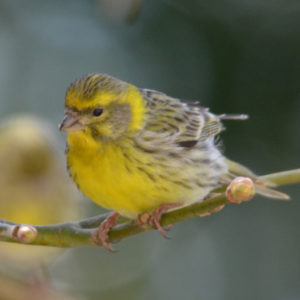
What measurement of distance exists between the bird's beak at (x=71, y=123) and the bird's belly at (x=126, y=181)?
0.12m

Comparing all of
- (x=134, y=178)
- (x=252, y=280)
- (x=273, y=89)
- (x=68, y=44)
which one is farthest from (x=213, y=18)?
(x=134, y=178)

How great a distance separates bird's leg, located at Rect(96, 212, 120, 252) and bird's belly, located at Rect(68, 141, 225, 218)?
0.18ft

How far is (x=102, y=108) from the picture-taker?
289 centimetres

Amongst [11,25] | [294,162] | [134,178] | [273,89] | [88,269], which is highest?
[11,25]

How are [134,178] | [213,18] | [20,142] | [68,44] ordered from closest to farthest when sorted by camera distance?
1. [134,178]
2. [20,142]
3. [213,18]
4. [68,44]

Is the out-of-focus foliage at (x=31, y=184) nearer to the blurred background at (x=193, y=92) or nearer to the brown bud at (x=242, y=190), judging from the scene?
the blurred background at (x=193, y=92)

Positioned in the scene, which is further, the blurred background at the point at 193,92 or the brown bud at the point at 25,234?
the blurred background at the point at 193,92

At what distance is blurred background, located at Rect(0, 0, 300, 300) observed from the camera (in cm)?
473

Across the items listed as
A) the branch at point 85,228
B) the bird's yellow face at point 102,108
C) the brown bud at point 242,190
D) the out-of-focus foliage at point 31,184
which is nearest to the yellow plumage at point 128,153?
the bird's yellow face at point 102,108

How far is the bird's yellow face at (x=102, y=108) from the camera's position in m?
2.77

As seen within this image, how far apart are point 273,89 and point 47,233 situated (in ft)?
9.17

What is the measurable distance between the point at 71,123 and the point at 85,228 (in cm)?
41

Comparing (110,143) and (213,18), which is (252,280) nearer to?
(213,18)

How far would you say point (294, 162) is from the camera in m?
4.80
